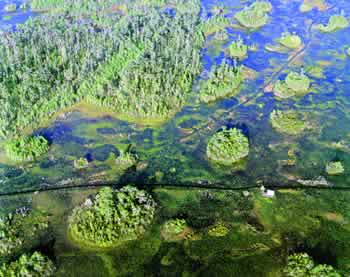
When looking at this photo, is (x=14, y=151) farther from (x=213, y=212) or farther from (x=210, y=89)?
(x=210, y=89)

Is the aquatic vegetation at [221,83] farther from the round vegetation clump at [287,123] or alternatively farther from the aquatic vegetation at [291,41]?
the aquatic vegetation at [291,41]

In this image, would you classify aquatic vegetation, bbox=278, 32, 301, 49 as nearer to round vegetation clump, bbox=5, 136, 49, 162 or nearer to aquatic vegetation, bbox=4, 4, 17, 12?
round vegetation clump, bbox=5, 136, 49, 162

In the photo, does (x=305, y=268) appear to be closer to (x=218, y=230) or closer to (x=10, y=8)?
(x=218, y=230)

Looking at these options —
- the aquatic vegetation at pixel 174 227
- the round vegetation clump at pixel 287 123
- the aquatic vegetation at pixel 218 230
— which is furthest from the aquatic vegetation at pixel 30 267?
the round vegetation clump at pixel 287 123

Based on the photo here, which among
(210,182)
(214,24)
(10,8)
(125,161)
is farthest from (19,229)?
(10,8)

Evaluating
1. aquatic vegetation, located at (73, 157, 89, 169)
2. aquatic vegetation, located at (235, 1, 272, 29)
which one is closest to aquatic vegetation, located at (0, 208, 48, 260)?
aquatic vegetation, located at (73, 157, 89, 169)
